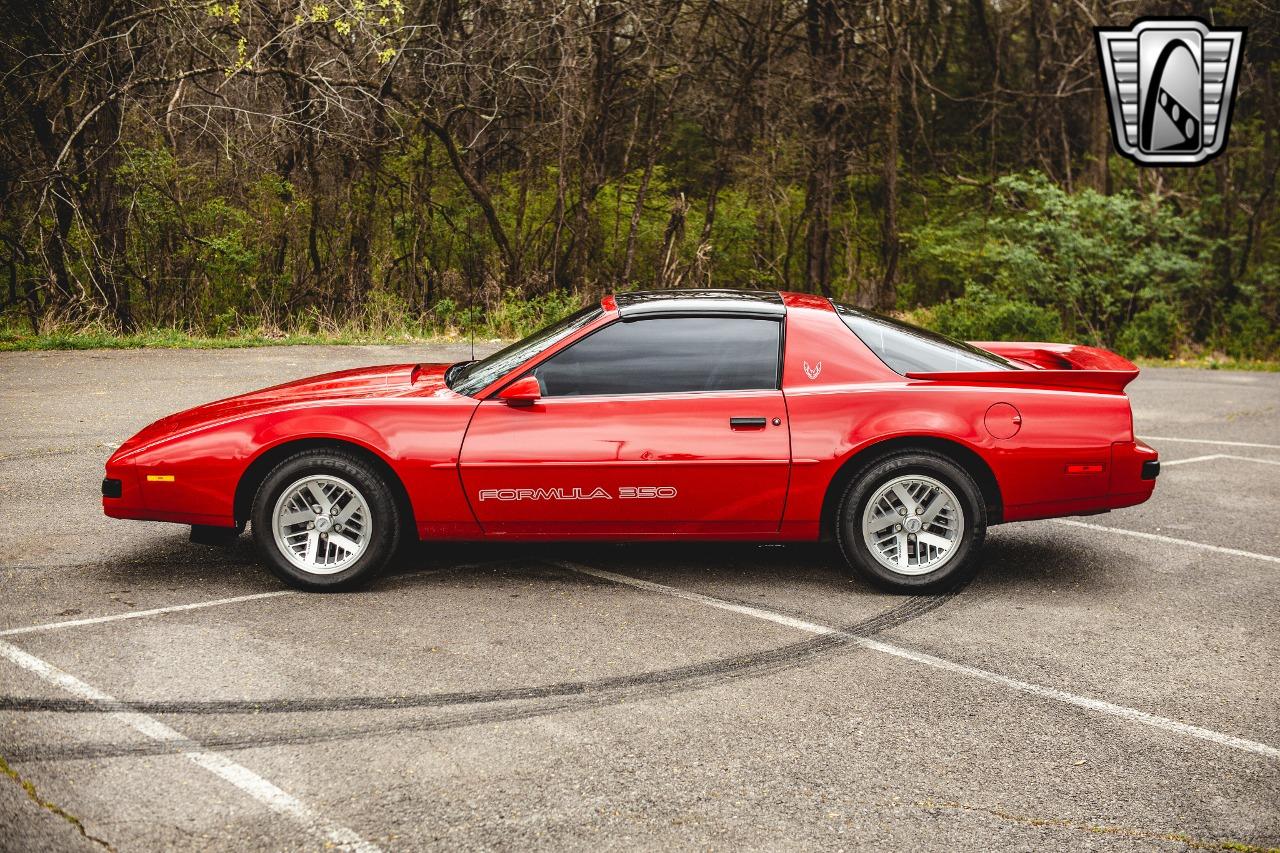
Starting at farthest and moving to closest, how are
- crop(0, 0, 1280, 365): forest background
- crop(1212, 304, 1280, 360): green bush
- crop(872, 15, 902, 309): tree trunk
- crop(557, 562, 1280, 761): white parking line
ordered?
crop(872, 15, 902, 309): tree trunk < crop(1212, 304, 1280, 360): green bush < crop(0, 0, 1280, 365): forest background < crop(557, 562, 1280, 761): white parking line

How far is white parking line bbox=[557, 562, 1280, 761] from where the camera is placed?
4055 millimetres

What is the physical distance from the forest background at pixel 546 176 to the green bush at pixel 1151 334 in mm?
44

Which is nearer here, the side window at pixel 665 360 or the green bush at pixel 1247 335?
the side window at pixel 665 360

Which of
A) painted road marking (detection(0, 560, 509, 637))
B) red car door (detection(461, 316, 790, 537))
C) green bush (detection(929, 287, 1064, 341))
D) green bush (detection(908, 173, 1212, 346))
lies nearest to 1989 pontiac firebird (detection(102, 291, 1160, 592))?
Result: red car door (detection(461, 316, 790, 537))

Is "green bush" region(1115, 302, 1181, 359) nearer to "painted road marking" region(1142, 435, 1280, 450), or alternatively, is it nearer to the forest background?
the forest background

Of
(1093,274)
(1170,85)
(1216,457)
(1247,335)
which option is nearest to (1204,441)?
(1216,457)

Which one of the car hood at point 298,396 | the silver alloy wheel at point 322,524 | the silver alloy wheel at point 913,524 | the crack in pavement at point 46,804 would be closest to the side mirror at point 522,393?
the car hood at point 298,396

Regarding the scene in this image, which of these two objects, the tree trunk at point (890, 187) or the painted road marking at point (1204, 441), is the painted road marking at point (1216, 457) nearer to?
the painted road marking at point (1204, 441)

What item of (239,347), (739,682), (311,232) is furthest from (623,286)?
(739,682)

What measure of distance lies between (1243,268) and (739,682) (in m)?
21.8

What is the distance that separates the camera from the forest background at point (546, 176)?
17438 mm

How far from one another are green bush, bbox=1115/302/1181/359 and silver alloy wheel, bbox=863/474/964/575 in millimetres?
15384

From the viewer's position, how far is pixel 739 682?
4504mm

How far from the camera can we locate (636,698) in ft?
14.2
